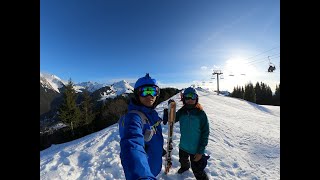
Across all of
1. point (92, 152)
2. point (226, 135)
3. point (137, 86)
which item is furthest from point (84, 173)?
point (226, 135)

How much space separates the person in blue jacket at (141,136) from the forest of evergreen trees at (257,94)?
9388 cm

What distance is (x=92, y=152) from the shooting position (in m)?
7.56

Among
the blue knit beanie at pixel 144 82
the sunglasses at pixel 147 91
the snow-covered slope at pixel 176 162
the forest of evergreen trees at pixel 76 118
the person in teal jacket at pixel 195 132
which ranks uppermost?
the blue knit beanie at pixel 144 82

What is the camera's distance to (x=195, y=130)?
4957 millimetres

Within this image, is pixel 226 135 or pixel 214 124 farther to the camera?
pixel 214 124

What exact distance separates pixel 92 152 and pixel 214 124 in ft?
25.3

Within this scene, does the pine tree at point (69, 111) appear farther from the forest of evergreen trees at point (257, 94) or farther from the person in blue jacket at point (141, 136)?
the forest of evergreen trees at point (257, 94)

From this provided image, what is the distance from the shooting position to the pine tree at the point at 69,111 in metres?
44.8

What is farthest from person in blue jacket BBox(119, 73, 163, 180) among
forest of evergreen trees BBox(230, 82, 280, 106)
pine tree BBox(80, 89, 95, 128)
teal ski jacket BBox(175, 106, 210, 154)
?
forest of evergreen trees BBox(230, 82, 280, 106)

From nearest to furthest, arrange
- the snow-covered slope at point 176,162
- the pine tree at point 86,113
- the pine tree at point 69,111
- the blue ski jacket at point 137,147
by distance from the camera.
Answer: the blue ski jacket at point 137,147 < the snow-covered slope at point 176,162 < the pine tree at point 69,111 < the pine tree at point 86,113

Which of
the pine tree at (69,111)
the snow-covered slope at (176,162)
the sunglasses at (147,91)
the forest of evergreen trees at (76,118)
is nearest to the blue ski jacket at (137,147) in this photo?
the sunglasses at (147,91)

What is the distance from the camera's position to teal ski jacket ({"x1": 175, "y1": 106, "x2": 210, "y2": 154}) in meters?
4.91

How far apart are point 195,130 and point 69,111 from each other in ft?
148
